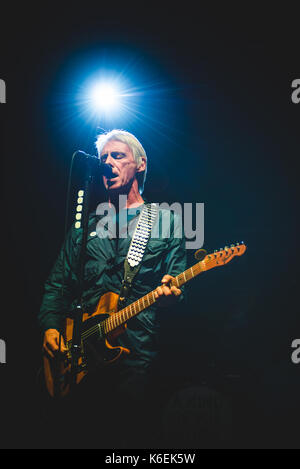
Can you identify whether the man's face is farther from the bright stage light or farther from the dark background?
the bright stage light

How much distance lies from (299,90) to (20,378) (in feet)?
10.3

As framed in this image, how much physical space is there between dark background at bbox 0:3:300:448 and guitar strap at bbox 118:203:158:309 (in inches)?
9.6

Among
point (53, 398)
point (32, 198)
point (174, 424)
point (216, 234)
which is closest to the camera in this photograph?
point (174, 424)

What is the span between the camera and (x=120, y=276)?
2.33 m

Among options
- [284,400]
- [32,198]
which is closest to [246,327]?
[284,400]

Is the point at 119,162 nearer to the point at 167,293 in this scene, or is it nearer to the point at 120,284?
the point at 120,284

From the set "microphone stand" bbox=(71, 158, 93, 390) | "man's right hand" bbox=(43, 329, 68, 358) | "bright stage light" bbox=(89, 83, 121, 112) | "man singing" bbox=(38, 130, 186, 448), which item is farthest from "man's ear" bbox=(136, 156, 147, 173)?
"man's right hand" bbox=(43, 329, 68, 358)

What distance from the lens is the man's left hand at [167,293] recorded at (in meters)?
2.02

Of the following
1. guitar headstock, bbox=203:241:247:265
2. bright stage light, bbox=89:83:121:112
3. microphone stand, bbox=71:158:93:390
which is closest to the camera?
microphone stand, bbox=71:158:93:390

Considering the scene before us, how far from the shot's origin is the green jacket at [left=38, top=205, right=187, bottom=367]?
2.22 m

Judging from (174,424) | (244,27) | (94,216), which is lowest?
(174,424)

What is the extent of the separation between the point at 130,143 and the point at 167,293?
127cm

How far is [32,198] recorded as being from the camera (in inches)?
116

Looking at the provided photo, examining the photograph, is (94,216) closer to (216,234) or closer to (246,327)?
(216,234)
